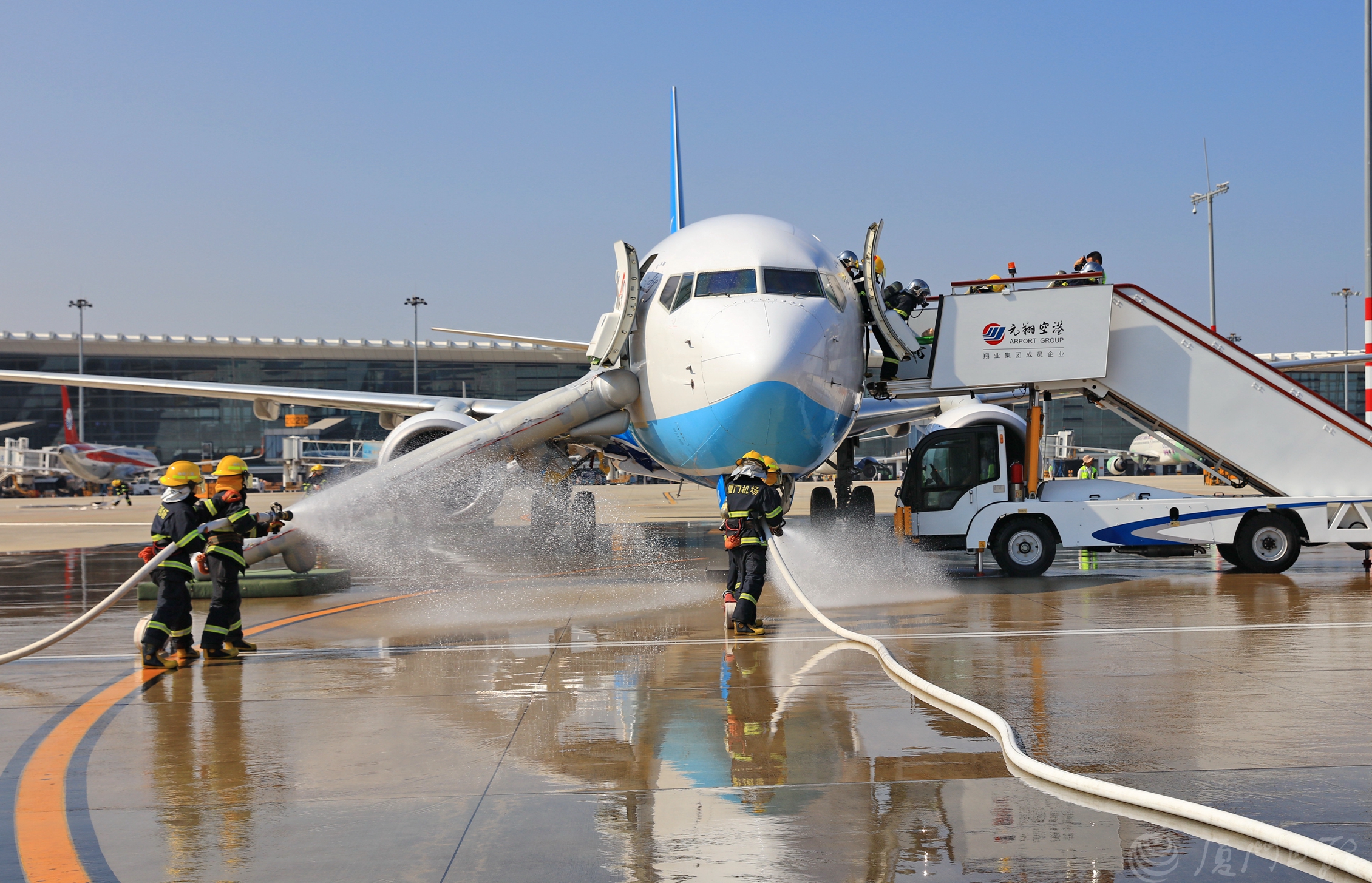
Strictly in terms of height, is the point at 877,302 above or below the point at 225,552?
above

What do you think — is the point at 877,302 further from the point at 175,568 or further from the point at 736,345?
the point at 175,568

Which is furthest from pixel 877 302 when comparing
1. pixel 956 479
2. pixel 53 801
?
pixel 53 801

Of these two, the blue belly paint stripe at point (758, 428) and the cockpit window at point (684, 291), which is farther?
the cockpit window at point (684, 291)

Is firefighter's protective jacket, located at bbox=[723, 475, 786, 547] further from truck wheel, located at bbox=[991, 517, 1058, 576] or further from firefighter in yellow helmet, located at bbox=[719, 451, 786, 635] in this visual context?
truck wheel, located at bbox=[991, 517, 1058, 576]

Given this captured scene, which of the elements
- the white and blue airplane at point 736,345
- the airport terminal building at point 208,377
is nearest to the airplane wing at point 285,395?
the white and blue airplane at point 736,345

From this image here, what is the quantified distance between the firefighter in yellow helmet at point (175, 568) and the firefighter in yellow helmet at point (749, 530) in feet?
14.5

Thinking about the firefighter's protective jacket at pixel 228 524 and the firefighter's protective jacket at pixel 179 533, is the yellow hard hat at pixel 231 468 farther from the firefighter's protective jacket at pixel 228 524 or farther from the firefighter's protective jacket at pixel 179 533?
A: the firefighter's protective jacket at pixel 179 533

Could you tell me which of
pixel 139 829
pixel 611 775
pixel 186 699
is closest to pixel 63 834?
pixel 139 829

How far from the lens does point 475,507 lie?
56.9 ft

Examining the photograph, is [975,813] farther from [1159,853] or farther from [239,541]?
[239,541]

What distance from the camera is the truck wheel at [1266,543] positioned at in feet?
46.9

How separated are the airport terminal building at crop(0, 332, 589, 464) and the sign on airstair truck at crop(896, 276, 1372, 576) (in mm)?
70966

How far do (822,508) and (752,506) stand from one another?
40.3 ft

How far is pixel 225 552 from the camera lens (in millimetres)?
9344
